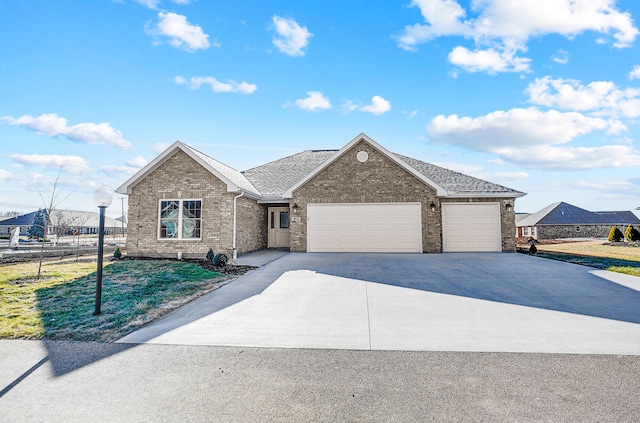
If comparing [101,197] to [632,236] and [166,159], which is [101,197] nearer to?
[166,159]

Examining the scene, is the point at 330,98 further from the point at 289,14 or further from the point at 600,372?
the point at 600,372

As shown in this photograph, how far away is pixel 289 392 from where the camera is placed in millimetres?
3318

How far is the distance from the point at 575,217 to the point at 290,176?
41.9 m

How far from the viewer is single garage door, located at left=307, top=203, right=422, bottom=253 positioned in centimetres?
1595

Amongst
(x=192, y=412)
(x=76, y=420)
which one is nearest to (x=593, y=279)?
(x=192, y=412)

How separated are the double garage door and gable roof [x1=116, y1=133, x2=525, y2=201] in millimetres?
1008

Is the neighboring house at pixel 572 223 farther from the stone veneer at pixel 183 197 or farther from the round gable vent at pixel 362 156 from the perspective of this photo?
the stone veneer at pixel 183 197

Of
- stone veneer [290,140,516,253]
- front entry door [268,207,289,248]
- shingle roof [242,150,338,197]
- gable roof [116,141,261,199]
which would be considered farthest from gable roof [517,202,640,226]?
gable roof [116,141,261,199]

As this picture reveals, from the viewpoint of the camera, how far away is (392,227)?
52.5ft

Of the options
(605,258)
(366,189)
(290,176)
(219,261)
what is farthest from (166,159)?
(605,258)

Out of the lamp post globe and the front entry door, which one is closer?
the lamp post globe

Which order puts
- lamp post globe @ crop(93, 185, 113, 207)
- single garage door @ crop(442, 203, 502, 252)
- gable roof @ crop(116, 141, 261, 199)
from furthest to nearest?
1. single garage door @ crop(442, 203, 502, 252)
2. gable roof @ crop(116, 141, 261, 199)
3. lamp post globe @ crop(93, 185, 113, 207)

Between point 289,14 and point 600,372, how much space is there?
11811 mm

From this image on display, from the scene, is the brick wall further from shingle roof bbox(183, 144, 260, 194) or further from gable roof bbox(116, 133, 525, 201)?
shingle roof bbox(183, 144, 260, 194)
